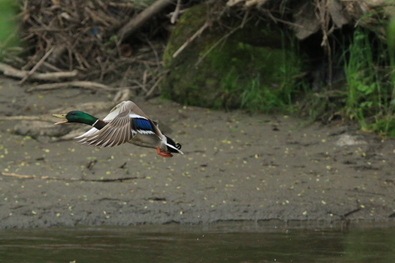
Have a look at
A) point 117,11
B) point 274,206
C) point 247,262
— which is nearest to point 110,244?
point 247,262

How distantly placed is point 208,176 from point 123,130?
10.8ft

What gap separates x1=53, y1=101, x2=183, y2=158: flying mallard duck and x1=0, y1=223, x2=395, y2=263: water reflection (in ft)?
3.68

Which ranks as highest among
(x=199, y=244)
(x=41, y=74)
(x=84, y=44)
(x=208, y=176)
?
(x=84, y=44)

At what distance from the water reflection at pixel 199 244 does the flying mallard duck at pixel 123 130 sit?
44.2 inches

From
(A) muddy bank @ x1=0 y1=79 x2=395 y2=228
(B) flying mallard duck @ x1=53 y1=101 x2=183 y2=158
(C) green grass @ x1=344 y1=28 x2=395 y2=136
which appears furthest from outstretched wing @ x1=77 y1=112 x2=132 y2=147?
(C) green grass @ x1=344 y1=28 x2=395 y2=136

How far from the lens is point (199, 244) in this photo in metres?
5.68

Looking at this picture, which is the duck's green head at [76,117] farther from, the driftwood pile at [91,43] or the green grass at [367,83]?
the driftwood pile at [91,43]

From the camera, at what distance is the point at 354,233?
6.13m

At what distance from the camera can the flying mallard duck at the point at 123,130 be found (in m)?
4.07

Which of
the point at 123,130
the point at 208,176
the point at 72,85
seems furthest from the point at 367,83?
the point at 123,130

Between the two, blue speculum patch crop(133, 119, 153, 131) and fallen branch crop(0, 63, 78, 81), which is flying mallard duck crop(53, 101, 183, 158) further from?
fallen branch crop(0, 63, 78, 81)

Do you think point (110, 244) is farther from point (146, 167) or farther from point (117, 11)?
point (117, 11)

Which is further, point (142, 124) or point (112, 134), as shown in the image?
point (142, 124)

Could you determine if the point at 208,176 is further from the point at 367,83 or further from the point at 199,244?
the point at 367,83
